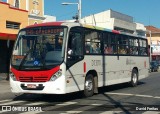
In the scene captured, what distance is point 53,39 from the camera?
13305 mm

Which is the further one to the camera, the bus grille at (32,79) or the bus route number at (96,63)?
the bus route number at (96,63)

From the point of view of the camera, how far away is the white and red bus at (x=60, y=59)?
1283 cm

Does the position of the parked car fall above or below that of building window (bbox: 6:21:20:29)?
below

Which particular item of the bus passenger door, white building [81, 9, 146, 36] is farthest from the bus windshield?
white building [81, 9, 146, 36]

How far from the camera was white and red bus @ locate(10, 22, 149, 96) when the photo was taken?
42.1ft

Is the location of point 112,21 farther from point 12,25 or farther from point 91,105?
point 91,105

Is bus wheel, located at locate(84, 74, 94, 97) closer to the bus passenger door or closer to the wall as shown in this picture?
the bus passenger door

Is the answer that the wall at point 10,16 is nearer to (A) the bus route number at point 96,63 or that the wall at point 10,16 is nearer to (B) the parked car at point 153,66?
(A) the bus route number at point 96,63

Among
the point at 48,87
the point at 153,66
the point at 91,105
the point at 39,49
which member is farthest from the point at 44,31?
the point at 153,66

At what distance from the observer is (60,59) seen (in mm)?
12867

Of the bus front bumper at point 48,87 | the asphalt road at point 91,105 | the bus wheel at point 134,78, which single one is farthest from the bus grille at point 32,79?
the bus wheel at point 134,78

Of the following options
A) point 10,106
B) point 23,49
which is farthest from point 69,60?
point 10,106

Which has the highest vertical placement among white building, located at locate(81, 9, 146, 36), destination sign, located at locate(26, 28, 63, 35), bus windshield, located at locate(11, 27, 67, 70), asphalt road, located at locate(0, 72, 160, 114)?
white building, located at locate(81, 9, 146, 36)

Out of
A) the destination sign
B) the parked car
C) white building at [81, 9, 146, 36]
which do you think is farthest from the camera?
white building at [81, 9, 146, 36]
